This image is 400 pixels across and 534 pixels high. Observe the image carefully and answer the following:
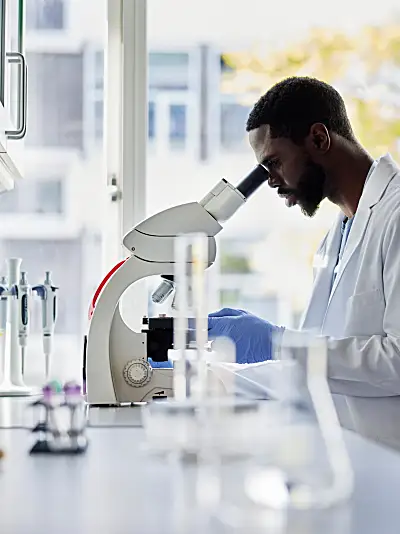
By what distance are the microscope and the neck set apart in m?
0.38

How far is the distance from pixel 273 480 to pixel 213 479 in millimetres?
66

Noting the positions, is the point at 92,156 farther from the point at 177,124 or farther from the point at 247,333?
the point at 247,333

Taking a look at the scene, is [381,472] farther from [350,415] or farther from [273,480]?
[350,415]

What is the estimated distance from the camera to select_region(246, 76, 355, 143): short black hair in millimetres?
2029

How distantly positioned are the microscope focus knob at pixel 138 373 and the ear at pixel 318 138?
27.1 inches

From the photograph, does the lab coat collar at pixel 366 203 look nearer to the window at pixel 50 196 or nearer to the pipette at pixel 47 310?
the pipette at pixel 47 310

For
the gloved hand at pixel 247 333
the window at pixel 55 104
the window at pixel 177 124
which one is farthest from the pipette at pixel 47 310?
the window at pixel 177 124

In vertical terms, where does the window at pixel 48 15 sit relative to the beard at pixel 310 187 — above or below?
above

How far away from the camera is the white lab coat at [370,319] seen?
172 centimetres

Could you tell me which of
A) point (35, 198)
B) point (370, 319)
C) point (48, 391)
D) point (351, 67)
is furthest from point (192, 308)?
point (351, 67)

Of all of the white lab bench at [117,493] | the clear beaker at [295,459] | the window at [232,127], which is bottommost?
the white lab bench at [117,493]

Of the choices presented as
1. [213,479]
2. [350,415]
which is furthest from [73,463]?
[350,415]

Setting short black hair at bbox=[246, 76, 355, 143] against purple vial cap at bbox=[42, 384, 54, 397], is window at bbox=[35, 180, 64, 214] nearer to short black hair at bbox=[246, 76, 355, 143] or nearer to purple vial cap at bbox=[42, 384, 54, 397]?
short black hair at bbox=[246, 76, 355, 143]

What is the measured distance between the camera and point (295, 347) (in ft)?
2.92
